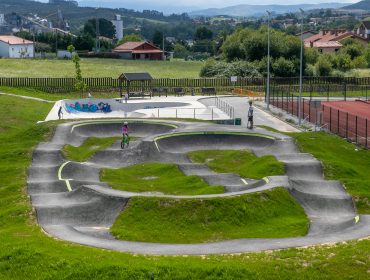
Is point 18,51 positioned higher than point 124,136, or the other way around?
point 18,51

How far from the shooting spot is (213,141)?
→ 1769 inches

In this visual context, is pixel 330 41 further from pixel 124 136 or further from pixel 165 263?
pixel 165 263

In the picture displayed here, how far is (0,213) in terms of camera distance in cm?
2786

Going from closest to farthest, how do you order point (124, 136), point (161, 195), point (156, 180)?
1. point (161, 195)
2. point (156, 180)
3. point (124, 136)

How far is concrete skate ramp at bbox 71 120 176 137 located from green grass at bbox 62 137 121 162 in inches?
53.3

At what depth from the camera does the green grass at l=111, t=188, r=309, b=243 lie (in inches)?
986

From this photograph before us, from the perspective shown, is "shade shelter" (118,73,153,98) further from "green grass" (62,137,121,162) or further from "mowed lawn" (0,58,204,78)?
"green grass" (62,137,121,162)

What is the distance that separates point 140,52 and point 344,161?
4373 inches

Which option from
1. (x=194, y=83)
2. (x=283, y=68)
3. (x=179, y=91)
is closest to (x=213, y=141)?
(x=179, y=91)

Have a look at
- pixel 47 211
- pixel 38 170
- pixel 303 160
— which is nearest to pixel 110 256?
pixel 47 211

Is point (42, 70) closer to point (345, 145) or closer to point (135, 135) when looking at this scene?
point (135, 135)

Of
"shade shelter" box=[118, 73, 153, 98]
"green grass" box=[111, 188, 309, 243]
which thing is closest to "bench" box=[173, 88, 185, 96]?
"shade shelter" box=[118, 73, 153, 98]

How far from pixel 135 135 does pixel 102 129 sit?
2.57 metres

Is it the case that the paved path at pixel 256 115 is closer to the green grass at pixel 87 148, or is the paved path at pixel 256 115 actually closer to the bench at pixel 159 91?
the bench at pixel 159 91
